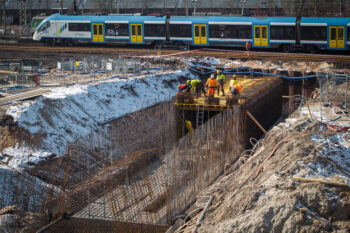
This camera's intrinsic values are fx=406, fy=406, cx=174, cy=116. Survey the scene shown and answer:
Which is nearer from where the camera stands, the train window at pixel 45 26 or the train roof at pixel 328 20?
the train roof at pixel 328 20

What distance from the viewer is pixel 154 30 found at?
32.8 metres

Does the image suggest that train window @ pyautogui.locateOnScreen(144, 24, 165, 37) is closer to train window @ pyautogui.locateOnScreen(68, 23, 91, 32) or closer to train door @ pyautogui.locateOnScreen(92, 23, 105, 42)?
train door @ pyautogui.locateOnScreen(92, 23, 105, 42)

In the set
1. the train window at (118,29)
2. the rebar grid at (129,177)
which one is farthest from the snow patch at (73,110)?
the train window at (118,29)

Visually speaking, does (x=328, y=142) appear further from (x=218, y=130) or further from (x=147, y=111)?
(x=147, y=111)

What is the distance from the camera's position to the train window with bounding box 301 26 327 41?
28453 millimetres

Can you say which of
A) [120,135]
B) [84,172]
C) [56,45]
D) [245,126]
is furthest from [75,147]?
[56,45]

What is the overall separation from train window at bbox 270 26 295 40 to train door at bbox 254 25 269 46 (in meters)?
0.43

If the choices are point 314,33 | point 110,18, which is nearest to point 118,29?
point 110,18

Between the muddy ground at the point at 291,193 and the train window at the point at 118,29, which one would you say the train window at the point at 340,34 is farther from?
the muddy ground at the point at 291,193

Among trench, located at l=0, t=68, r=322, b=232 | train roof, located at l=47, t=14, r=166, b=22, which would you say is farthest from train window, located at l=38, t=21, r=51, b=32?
trench, located at l=0, t=68, r=322, b=232

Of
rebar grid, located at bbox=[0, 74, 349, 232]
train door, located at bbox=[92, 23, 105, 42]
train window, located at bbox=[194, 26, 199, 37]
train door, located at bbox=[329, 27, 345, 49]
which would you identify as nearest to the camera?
rebar grid, located at bbox=[0, 74, 349, 232]

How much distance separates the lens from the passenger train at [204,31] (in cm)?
2861

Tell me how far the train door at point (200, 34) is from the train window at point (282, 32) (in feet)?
16.8

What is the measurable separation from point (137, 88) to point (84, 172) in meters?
9.37
